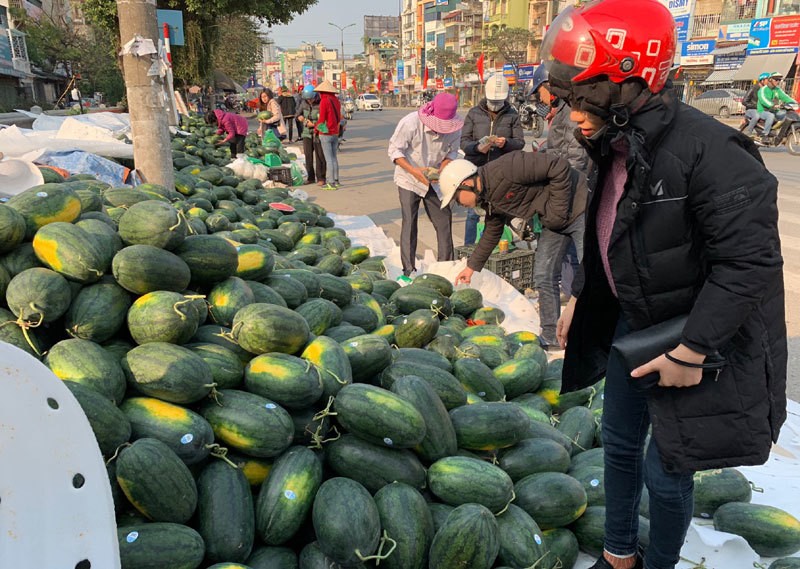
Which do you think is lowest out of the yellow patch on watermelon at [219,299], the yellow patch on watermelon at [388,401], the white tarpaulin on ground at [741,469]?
the white tarpaulin on ground at [741,469]

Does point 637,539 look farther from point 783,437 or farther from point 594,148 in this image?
point 783,437

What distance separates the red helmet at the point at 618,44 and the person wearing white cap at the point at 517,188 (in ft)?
9.13

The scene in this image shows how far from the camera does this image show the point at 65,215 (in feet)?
9.21

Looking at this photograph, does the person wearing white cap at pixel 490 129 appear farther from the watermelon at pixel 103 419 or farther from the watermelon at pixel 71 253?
the watermelon at pixel 103 419

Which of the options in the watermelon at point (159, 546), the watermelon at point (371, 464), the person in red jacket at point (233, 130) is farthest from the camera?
the person in red jacket at point (233, 130)

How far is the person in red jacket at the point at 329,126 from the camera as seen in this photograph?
1196 cm

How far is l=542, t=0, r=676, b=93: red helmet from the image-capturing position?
168 centimetres

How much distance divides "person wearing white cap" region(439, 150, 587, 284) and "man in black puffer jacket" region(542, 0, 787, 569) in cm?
258

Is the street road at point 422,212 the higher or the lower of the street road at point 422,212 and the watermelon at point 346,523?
the lower

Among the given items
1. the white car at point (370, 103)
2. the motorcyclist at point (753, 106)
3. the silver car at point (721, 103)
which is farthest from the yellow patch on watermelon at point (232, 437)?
the white car at point (370, 103)

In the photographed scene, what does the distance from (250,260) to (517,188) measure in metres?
2.29

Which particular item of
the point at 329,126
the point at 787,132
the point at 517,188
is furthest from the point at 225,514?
the point at 787,132

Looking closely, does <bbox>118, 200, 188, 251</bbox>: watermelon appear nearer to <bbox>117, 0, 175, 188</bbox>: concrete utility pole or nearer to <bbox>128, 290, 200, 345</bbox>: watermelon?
<bbox>128, 290, 200, 345</bbox>: watermelon

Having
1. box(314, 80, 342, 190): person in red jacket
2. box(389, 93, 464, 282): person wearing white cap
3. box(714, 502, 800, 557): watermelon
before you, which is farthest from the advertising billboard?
box(714, 502, 800, 557): watermelon
